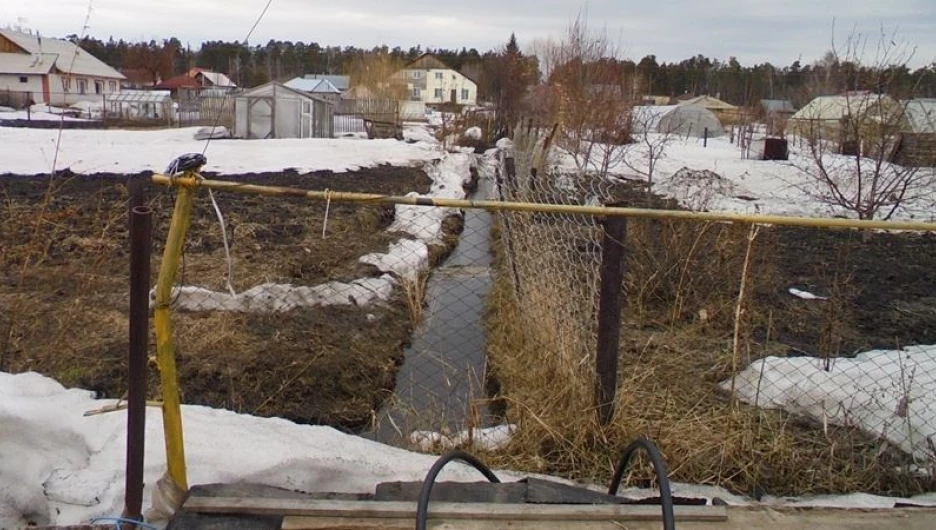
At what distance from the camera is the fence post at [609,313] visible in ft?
10.0

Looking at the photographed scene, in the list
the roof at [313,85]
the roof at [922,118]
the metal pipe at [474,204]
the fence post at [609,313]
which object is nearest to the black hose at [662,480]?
the fence post at [609,313]

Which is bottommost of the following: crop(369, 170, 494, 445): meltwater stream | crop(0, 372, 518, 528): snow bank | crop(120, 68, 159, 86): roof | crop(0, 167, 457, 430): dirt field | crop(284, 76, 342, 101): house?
crop(369, 170, 494, 445): meltwater stream

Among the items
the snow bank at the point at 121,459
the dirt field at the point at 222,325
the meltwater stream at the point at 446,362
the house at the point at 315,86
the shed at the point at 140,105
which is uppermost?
the house at the point at 315,86

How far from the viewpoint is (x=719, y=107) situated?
6075 centimetres

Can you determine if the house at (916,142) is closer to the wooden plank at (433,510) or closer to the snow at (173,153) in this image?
the wooden plank at (433,510)

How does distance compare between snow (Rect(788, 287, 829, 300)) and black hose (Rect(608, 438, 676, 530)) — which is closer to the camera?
black hose (Rect(608, 438, 676, 530))

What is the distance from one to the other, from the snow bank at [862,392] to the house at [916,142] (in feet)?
24.8

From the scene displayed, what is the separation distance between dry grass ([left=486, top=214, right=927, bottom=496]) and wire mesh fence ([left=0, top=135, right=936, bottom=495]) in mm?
14

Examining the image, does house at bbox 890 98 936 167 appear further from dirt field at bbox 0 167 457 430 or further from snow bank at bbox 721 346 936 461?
dirt field at bbox 0 167 457 430

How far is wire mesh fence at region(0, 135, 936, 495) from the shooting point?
338cm

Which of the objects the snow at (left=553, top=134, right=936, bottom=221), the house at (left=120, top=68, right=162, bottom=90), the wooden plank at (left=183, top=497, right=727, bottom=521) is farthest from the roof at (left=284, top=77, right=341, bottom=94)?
the wooden plank at (left=183, top=497, right=727, bottom=521)

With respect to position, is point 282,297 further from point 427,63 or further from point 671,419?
point 427,63

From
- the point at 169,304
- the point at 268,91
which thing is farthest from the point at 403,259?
the point at 268,91

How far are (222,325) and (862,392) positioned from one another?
172 inches
